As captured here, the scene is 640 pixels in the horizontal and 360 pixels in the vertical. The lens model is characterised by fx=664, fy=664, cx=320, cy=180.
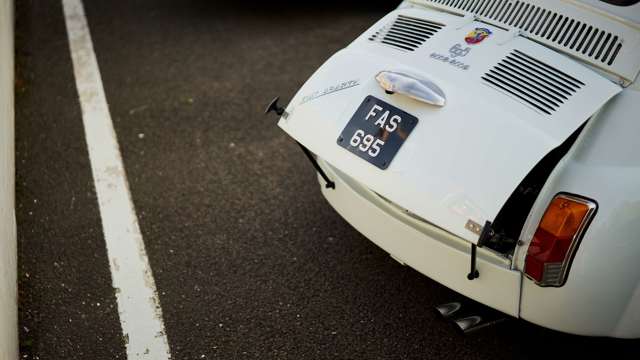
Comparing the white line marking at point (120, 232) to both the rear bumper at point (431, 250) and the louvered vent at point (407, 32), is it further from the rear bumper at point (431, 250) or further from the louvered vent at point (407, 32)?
the louvered vent at point (407, 32)

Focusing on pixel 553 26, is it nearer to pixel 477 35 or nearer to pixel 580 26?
pixel 580 26

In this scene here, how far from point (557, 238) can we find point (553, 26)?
0.99 meters

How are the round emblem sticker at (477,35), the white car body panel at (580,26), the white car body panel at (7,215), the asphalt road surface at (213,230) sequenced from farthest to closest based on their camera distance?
the asphalt road surface at (213,230)
the white car body panel at (7,215)
the round emblem sticker at (477,35)
the white car body panel at (580,26)

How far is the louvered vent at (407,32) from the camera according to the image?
2.89 m

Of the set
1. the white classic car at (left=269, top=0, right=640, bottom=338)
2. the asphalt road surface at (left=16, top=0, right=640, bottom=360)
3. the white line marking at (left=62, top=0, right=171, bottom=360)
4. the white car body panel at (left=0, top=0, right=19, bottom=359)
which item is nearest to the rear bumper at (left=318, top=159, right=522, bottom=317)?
the white classic car at (left=269, top=0, right=640, bottom=338)

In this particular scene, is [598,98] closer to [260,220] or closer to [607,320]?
[607,320]

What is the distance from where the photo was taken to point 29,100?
521cm

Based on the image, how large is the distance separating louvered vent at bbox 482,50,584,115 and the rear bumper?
598 millimetres

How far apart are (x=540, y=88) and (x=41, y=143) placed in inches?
138

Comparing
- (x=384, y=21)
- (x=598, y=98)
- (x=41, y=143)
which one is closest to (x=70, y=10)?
(x=41, y=143)

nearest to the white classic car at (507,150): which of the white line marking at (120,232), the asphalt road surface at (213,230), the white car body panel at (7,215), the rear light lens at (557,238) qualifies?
the rear light lens at (557,238)

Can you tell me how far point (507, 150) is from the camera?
233 centimetres

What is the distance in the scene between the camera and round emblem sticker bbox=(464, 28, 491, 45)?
110 inches

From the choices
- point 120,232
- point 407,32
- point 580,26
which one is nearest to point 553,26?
point 580,26
